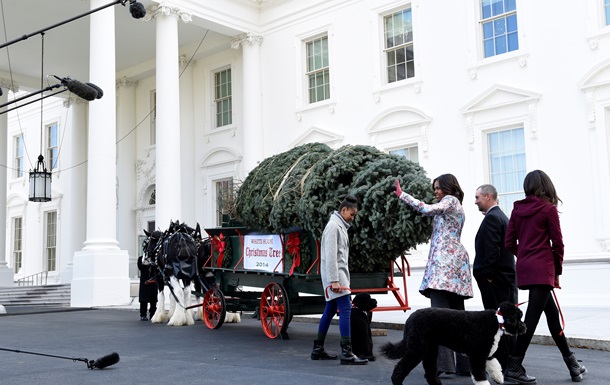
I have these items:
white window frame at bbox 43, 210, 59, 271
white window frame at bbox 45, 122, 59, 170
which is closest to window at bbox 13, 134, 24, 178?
white window frame at bbox 45, 122, 59, 170

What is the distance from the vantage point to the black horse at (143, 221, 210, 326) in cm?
1158

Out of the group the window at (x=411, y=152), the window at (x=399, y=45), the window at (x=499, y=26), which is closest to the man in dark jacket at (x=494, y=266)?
the window at (x=499, y=26)

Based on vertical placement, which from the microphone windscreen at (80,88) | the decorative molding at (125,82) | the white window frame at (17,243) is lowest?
the white window frame at (17,243)

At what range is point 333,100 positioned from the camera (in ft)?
66.9

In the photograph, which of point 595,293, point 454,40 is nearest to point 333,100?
point 454,40

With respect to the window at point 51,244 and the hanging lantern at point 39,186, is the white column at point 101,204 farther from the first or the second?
the window at point 51,244

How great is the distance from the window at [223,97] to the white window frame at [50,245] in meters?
10.4

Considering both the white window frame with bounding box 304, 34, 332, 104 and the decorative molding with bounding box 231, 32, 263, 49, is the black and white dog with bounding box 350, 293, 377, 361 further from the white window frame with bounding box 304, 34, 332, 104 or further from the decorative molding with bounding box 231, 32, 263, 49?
the decorative molding with bounding box 231, 32, 263, 49

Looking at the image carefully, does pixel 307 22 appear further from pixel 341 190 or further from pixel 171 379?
pixel 171 379

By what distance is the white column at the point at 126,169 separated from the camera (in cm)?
Answer: 2666

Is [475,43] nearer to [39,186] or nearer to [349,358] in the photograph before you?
[349,358]

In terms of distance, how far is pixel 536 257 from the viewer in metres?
6.07

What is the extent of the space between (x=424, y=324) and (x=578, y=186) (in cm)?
1086

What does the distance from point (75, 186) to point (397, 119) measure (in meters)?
15.1
